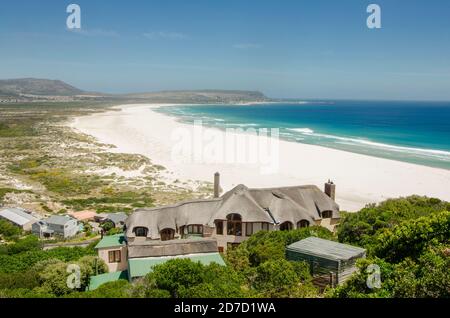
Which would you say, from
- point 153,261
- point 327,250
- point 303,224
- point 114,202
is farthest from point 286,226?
point 114,202

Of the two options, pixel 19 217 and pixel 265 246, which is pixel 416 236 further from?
pixel 19 217

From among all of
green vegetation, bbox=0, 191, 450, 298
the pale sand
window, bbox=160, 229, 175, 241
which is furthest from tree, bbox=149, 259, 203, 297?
the pale sand
